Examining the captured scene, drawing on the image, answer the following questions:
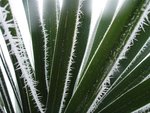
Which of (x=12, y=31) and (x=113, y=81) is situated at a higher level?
(x=12, y=31)

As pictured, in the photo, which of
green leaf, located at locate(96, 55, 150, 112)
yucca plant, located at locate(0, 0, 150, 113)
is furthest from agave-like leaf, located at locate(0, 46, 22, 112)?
green leaf, located at locate(96, 55, 150, 112)

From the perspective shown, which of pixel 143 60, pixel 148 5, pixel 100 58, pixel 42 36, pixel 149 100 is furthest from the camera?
pixel 42 36

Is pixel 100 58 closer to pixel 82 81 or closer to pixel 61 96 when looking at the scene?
pixel 82 81

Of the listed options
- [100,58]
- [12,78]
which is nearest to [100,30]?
[100,58]

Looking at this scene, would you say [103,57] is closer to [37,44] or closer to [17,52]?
[17,52]

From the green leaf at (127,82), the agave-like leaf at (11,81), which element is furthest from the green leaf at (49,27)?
the green leaf at (127,82)

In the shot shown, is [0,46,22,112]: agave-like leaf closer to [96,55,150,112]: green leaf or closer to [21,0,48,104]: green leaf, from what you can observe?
[21,0,48,104]: green leaf

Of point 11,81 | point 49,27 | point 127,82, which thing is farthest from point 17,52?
point 127,82

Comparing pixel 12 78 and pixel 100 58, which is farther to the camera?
pixel 12 78
